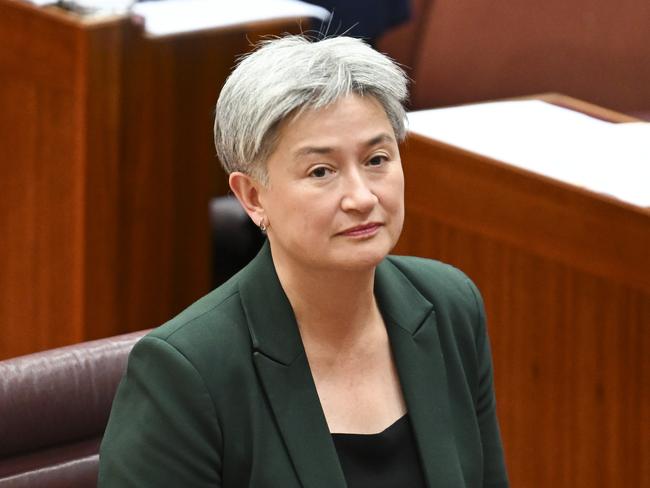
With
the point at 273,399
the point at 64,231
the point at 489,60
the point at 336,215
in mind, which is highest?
the point at 336,215

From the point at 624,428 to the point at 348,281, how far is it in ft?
2.70

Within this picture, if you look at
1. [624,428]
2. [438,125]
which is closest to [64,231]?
[438,125]

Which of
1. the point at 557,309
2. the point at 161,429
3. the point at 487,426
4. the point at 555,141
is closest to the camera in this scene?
the point at 161,429

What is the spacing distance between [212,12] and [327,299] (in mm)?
1873

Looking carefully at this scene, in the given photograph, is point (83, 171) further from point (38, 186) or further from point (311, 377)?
point (311, 377)

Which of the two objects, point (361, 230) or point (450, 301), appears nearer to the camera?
point (361, 230)

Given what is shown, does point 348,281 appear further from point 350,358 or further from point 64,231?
point 64,231

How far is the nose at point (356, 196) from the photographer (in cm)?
145

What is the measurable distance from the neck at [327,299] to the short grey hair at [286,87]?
124mm

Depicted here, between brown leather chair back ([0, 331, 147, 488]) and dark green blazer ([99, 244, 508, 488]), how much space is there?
0.57 feet

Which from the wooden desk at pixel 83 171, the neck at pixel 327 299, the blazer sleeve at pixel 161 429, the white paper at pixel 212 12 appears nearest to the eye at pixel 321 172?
the neck at pixel 327 299

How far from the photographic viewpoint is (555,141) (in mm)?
2516

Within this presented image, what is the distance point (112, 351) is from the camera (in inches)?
66.4

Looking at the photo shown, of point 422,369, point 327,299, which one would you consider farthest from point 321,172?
point 422,369
